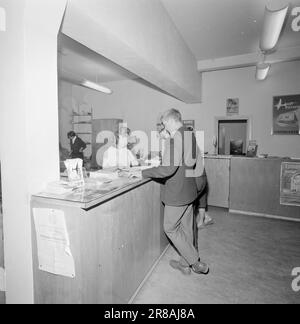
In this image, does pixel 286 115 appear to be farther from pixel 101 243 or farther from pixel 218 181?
pixel 101 243

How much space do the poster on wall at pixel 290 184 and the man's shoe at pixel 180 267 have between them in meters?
2.66

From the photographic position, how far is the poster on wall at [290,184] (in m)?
4.20

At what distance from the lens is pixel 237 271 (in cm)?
274

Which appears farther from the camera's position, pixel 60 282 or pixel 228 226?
pixel 228 226

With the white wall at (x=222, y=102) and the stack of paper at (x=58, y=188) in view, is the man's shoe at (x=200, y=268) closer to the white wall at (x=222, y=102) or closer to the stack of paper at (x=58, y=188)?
the stack of paper at (x=58, y=188)

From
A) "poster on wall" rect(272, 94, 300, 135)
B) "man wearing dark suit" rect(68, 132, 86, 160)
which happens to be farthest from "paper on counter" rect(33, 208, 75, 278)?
"poster on wall" rect(272, 94, 300, 135)

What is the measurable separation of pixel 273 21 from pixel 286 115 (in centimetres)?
299

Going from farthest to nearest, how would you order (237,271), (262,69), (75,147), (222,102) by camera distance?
(75,147)
(222,102)
(262,69)
(237,271)

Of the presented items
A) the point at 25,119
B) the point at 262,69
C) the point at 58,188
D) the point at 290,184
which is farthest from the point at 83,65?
the point at 290,184
